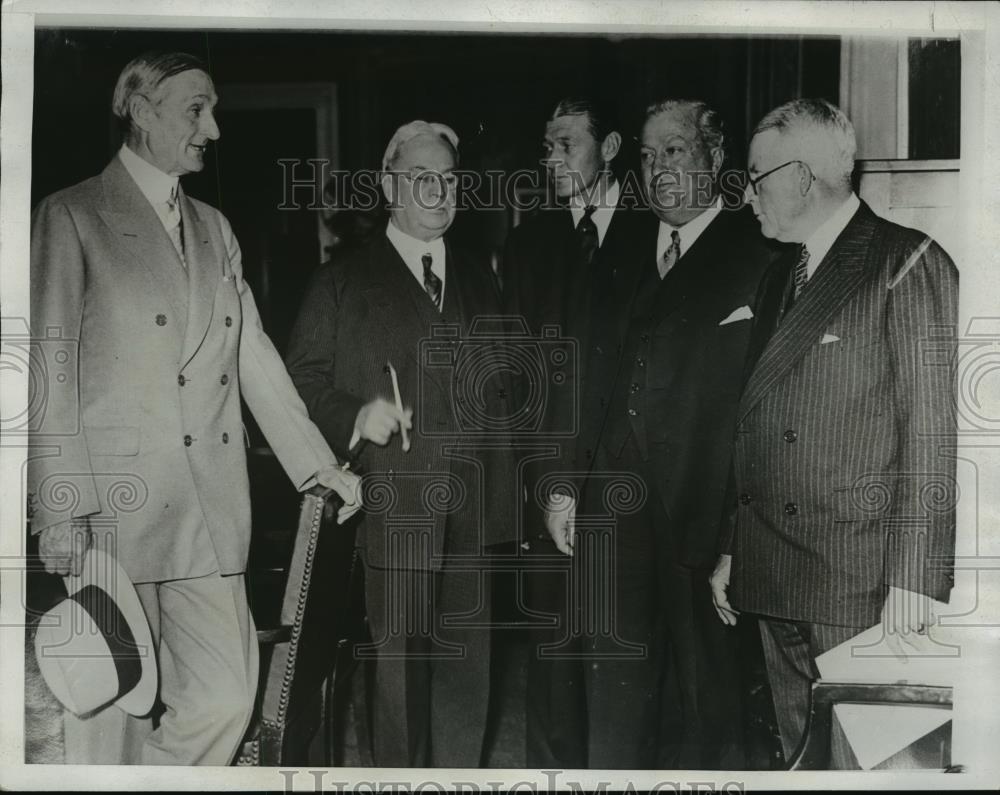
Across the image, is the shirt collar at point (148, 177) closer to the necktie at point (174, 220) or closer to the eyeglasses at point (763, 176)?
the necktie at point (174, 220)

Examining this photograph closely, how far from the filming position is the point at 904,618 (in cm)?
315

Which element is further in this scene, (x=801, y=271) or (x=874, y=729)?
(x=874, y=729)

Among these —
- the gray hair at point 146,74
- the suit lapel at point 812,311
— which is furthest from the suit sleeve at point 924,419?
the gray hair at point 146,74

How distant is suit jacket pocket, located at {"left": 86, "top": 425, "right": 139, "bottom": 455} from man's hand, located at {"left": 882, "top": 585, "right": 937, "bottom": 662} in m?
2.49

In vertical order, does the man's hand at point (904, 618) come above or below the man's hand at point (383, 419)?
below

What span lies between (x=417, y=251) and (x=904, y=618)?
6.55ft

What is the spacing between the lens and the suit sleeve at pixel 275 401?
10.4 ft

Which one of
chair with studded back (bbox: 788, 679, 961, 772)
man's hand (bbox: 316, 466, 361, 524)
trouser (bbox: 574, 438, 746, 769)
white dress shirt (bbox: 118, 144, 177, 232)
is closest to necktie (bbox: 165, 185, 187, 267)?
white dress shirt (bbox: 118, 144, 177, 232)

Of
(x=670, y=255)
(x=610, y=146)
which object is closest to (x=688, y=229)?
(x=670, y=255)

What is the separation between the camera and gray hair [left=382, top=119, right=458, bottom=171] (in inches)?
123

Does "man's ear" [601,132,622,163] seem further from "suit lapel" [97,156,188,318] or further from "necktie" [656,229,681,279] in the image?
"suit lapel" [97,156,188,318]

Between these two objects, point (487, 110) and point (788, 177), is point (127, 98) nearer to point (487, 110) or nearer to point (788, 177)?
point (487, 110)

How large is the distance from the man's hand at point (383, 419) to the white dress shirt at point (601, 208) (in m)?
0.84

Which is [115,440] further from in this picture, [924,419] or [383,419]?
[924,419]
